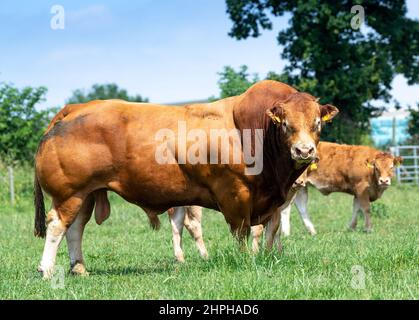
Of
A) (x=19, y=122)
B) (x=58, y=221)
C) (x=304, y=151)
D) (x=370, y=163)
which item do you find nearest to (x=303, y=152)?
(x=304, y=151)

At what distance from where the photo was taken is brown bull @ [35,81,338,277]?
736cm

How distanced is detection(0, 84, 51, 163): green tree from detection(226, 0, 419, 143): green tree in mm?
10045

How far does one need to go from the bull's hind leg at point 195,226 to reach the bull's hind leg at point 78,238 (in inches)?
73.8

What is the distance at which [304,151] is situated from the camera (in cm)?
677

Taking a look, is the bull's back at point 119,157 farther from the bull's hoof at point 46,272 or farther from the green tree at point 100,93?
the green tree at point 100,93

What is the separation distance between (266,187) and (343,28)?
2537 cm

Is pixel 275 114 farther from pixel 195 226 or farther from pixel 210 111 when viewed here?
pixel 195 226

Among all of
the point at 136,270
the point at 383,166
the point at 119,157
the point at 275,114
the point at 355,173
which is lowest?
the point at 136,270

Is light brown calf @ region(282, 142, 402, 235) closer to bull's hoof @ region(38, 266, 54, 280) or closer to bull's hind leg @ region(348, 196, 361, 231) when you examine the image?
bull's hind leg @ region(348, 196, 361, 231)

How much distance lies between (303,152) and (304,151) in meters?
0.02

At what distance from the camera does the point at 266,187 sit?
749cm

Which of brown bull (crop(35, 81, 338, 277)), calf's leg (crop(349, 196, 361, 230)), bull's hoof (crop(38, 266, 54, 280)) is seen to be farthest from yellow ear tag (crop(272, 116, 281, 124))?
calf's leg (crop(349, 196, 361, 230))
